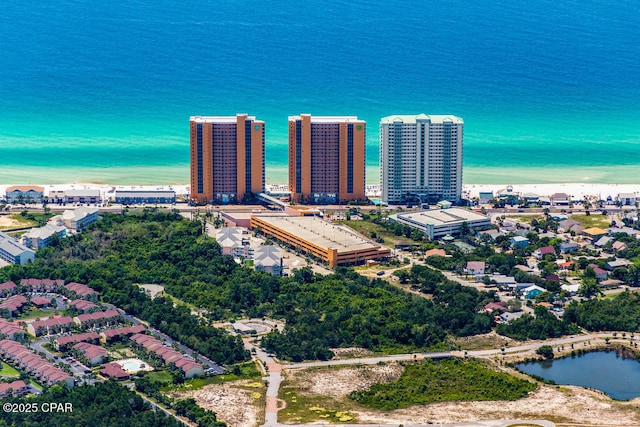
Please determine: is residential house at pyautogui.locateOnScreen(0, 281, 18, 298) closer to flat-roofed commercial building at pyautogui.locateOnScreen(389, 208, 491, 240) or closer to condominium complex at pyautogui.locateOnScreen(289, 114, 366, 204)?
flat-roofed commercial building at pyautogui.locateOnScreen(389, 208, 491, 240)

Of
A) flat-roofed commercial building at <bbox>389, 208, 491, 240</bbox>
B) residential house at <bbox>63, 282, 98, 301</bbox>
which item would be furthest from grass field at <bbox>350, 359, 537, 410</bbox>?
flat-roofed commercial building at <bbox>389, 208, 491, 240</bbox>

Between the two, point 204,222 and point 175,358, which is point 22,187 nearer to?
point 204,222

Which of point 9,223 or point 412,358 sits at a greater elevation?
point 9,223

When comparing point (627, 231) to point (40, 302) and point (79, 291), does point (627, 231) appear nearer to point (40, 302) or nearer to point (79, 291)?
point (79, 291)

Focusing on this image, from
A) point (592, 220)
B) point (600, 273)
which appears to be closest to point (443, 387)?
point (600, 273)

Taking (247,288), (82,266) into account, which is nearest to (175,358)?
(247,288)

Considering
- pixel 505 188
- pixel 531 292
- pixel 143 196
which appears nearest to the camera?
pixel 531 292
